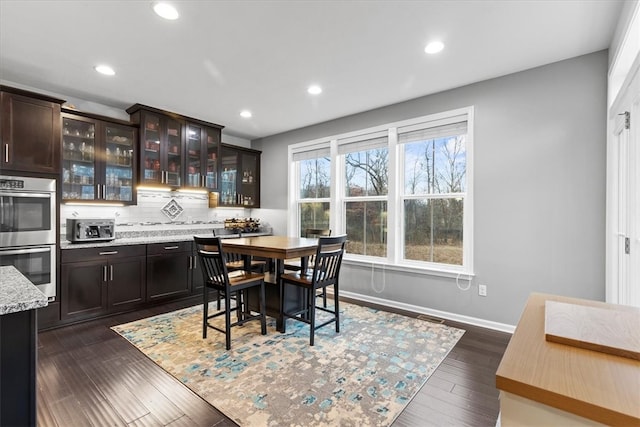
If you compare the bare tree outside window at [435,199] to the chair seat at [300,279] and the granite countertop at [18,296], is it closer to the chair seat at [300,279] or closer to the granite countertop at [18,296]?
the chair seat at [300,279]

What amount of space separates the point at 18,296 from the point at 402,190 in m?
3.70

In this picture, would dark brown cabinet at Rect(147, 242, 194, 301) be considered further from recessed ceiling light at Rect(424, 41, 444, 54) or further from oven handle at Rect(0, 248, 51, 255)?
recessed ceiling light at Rect(424, 41, 444, 54)

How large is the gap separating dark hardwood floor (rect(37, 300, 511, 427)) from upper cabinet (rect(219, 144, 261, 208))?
9.32 feet

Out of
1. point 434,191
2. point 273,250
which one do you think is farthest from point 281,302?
point 434,191

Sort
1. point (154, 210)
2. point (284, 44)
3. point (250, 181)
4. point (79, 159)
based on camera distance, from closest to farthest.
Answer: point (284, 44) < point (79, 159) < point (154, 210) < point (250, 181)

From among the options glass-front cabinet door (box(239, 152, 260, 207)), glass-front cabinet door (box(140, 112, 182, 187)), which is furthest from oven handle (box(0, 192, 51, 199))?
glass-front cabinet door (box(239, 152, 260, 207))

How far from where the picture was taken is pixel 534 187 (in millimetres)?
3025

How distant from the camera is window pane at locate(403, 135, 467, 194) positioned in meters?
3.61

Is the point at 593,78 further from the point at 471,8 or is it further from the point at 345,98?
the point at 345,98

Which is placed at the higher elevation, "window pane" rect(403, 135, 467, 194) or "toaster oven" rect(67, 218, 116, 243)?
"window pane" rect(403, 135, 467, 194)

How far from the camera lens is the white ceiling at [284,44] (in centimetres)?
217

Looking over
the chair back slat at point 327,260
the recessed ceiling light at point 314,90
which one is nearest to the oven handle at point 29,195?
the chair back slat at point 327,260

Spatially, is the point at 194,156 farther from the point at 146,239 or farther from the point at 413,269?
the point at 413,269

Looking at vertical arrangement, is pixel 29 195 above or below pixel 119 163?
below
